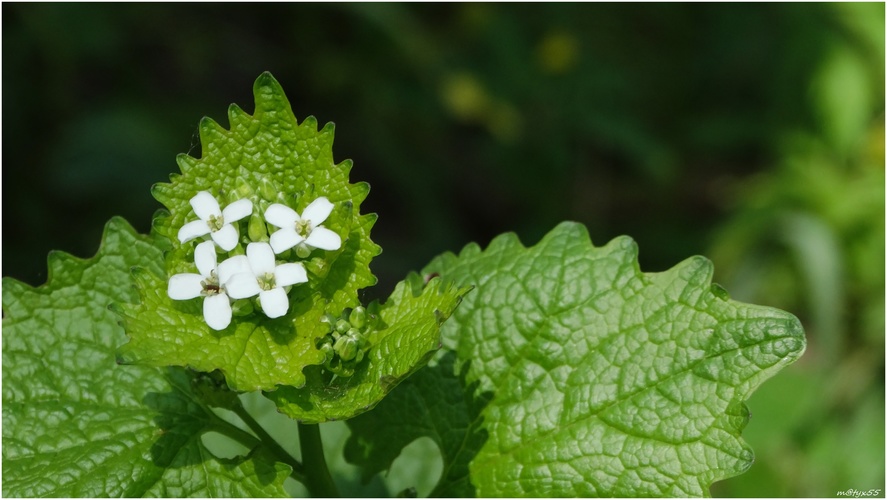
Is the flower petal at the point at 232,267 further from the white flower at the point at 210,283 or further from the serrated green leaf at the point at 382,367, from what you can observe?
the serrated green leaf at the point at 382,367

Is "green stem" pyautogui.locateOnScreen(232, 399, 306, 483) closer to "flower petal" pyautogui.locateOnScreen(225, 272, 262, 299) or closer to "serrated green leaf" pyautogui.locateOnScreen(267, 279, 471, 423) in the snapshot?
"serrated green leaf" pyautogui.locateOnScreen(267, 279, 471, 423)

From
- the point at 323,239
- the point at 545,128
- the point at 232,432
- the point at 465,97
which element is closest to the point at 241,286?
the point at 323,239

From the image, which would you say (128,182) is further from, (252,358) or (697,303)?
(697,303)

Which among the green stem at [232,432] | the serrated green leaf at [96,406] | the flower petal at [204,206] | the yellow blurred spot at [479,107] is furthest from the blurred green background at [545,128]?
the flower petal at [204,206]

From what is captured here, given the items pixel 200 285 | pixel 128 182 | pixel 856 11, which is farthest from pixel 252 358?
pixel 856 11

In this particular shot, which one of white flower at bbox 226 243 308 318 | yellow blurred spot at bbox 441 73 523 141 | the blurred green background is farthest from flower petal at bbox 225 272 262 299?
yellow blurred spot at bbox 441 73 523 141

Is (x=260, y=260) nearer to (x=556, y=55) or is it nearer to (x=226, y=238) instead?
(x=226, y=238)
